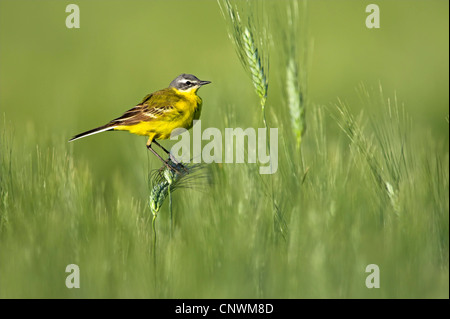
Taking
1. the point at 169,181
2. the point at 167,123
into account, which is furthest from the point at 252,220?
the point at 167,123

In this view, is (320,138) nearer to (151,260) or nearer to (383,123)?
(383,123)

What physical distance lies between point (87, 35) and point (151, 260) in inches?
336

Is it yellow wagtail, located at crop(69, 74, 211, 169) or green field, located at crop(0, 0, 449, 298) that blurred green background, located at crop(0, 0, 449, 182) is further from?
green field, located at crop(0, 0, 449, 298)

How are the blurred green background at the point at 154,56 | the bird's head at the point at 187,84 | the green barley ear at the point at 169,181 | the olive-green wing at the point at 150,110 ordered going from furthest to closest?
the blurred green background at the point at 154,56
the bird's head at the point at 187,84
the olive-green wing at the point at 150,110
the green barley ear at the point at 169,181

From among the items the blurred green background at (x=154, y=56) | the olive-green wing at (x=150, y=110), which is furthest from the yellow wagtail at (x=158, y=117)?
the blurred green background at (x=154, y=56)

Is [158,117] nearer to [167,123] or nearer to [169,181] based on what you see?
[167,123]

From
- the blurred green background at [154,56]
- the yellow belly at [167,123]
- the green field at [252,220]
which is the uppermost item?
the blurred green background at [154,56]

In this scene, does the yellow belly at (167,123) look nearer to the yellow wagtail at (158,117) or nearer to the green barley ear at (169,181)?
the yellow wagtail at (158,117)

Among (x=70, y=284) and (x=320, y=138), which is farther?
(x=320, y=138)

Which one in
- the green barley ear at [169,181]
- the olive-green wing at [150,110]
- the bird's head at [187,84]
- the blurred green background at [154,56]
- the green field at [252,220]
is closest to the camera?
the green field at [252,220]

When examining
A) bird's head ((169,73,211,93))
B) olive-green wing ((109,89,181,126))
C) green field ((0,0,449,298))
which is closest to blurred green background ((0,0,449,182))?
bird's head ((169,73,211,93))

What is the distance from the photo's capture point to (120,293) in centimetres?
277

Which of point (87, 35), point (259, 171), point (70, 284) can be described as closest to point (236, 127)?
point (259, 171)
